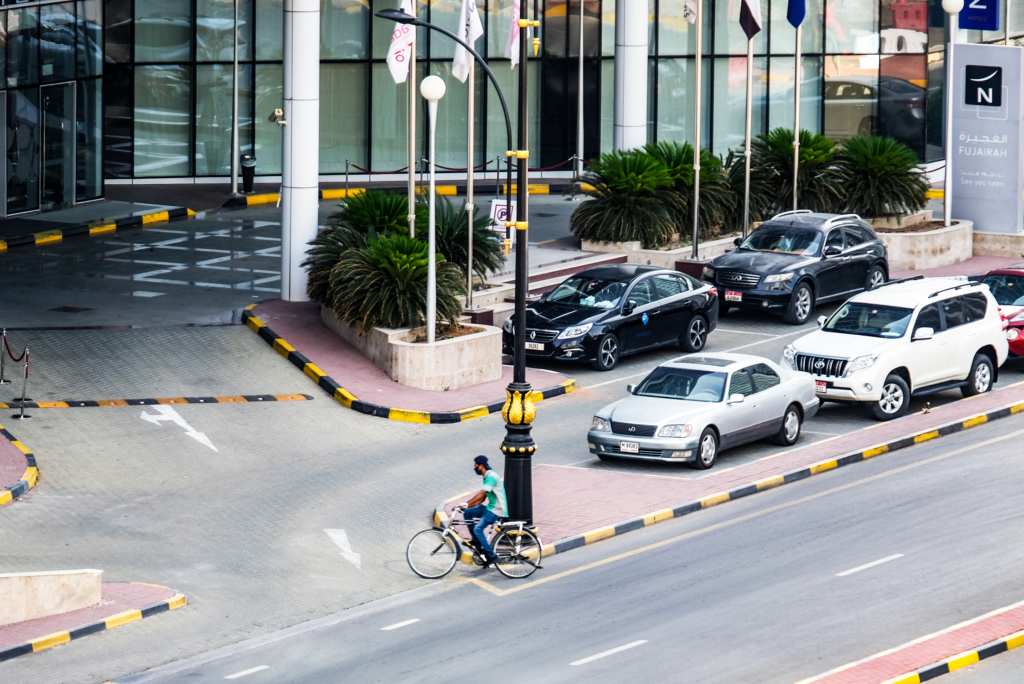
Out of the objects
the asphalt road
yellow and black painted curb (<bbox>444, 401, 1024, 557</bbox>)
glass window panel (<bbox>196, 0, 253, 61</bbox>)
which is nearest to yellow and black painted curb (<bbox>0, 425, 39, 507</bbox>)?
yellow and black painted curb (<bbox>444, 401, 1024, 557</bbox>)

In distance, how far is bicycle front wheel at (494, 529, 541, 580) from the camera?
18594mm

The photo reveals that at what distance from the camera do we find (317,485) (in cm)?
2192

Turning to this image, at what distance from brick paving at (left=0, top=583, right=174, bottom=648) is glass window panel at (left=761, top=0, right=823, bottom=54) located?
115ft

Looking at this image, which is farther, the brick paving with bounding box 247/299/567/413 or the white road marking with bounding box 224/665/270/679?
the brick paving with bounding box 247/299/567/413

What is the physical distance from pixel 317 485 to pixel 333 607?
4465 mm

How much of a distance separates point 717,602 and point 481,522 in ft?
9.51

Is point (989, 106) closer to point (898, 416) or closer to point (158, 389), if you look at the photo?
point (898, 416)

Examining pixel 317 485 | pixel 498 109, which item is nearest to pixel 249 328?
pixel 317 485

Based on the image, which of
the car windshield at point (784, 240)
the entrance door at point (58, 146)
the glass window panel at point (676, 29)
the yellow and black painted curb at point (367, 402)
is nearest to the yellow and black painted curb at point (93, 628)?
the yellow and black painted curb at point (367, 402)

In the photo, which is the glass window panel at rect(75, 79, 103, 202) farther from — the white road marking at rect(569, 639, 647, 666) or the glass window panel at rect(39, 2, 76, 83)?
the white road marking at rect(569, 639, 647, 666)

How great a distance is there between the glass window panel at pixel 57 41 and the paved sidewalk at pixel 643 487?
73.6ft

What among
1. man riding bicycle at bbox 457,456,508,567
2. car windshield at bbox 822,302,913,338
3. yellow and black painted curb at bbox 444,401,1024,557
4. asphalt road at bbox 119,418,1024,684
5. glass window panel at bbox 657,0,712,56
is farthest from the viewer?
glass window panel at bbox 657,0,712,56

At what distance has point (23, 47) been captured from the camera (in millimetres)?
38969

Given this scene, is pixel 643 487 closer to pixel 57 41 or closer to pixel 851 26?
pixel 57 41
